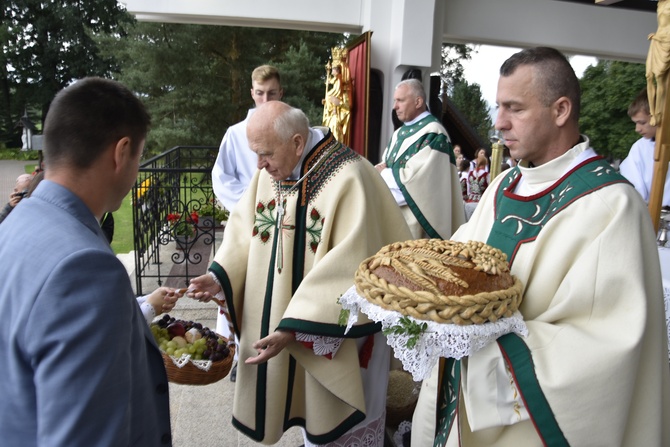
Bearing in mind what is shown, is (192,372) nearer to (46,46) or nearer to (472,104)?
(472,104)

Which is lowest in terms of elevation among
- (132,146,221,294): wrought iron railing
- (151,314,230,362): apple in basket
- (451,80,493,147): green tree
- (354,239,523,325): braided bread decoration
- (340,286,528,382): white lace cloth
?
(132,146,221,294): wrought iron railing

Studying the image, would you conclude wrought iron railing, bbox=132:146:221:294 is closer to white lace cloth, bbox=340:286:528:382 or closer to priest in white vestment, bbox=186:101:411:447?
priest in white vestment, bbox=186:101:411:447

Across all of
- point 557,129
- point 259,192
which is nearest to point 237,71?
point 259,192

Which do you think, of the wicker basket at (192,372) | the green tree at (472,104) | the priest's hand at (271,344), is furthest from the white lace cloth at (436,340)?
the green tree at (472,104)

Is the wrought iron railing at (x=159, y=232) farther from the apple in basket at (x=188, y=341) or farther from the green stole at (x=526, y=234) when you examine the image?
the green stole at (x=526, y=234)

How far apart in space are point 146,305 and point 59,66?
34.6m

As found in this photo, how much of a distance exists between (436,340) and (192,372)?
4.08ft

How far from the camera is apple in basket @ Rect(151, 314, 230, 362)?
7.79 feet

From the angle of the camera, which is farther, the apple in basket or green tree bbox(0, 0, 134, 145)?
green tree bbox(0, 0, 134, 145)

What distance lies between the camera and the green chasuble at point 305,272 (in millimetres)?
2518

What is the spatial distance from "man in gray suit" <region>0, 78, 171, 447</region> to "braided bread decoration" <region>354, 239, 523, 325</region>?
2.18ft

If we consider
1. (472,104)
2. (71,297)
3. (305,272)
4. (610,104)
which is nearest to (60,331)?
(71,297)

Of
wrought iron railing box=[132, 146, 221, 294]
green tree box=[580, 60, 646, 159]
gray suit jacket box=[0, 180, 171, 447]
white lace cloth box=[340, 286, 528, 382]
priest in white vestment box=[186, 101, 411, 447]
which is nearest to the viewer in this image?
A: gray suit jacket box=[0, 180, 171, 447]

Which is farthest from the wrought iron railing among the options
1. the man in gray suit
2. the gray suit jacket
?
the gray suit jacket
